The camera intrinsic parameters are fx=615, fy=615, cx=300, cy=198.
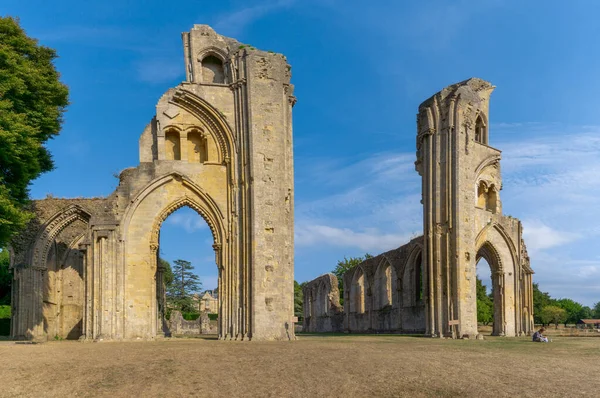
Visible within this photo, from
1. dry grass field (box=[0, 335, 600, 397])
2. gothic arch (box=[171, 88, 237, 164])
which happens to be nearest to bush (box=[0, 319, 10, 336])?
gothic arch (box=[171, 88, 237, 164])

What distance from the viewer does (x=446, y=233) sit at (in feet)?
85.8

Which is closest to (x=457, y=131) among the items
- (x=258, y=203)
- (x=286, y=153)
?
(x=286, y=153)

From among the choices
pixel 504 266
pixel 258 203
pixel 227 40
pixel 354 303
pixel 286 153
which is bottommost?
pixel 354 303

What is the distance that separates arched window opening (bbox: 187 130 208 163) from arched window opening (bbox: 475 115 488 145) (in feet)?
44.8

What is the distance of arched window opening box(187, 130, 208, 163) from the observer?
78.1 feet

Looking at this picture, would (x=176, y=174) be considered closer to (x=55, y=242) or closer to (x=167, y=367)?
(x=55, y=242)

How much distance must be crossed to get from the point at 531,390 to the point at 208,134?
57.0 ft

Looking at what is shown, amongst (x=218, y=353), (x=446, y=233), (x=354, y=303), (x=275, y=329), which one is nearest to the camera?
(x=218, y=353)

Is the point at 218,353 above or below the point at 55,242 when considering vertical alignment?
below

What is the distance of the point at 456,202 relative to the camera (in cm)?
2583

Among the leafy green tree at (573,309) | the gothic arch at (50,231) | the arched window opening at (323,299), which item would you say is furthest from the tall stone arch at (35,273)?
the leafy green tree at (573,309)

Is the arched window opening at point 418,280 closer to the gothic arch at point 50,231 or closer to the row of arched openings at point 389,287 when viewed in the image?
the row of arched openings at point 389,287

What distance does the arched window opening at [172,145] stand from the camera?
78.0 ft

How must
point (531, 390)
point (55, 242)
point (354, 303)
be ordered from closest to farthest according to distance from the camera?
point (531, 390), point (55, 242), point (354, 303)
